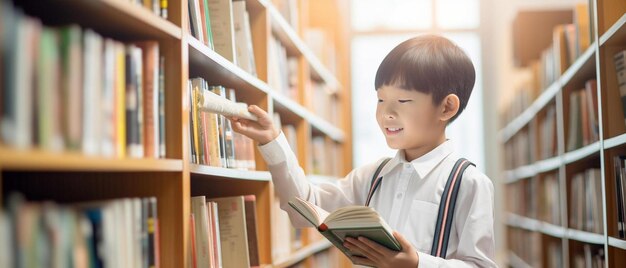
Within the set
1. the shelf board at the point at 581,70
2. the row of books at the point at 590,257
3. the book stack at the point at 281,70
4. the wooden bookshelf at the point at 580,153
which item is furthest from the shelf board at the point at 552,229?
the book stack at the point at 281,70

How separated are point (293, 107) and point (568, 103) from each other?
3.95 feet

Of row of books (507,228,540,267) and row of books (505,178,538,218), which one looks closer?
row of books (507,228,540,267)

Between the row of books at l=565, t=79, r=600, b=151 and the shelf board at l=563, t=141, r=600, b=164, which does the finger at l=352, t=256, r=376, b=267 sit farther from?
the row of books at l=565, t=79, r=600, b=151

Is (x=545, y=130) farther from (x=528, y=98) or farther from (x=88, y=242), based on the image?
(x=88, y=242)

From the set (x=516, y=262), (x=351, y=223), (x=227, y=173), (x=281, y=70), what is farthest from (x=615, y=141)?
(x=516, y=262)

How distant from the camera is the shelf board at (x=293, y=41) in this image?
2.67 meters

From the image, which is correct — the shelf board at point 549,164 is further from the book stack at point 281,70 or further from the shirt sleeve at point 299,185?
the shirt sleeve at point 299,185

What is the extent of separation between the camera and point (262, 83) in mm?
2361

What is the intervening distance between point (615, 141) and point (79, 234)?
1610 millimetres

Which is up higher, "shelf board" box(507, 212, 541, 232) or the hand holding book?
the hand holding book

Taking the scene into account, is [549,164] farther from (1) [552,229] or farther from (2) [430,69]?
(2) [430,69]

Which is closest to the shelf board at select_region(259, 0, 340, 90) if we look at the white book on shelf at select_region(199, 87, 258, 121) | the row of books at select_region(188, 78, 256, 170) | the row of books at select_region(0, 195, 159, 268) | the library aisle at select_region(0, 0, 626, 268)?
the library aisle at select_region(0, 0, 626, 268)

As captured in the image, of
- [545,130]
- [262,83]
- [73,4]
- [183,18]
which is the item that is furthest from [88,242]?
[545,130]

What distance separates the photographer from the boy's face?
1833mm
